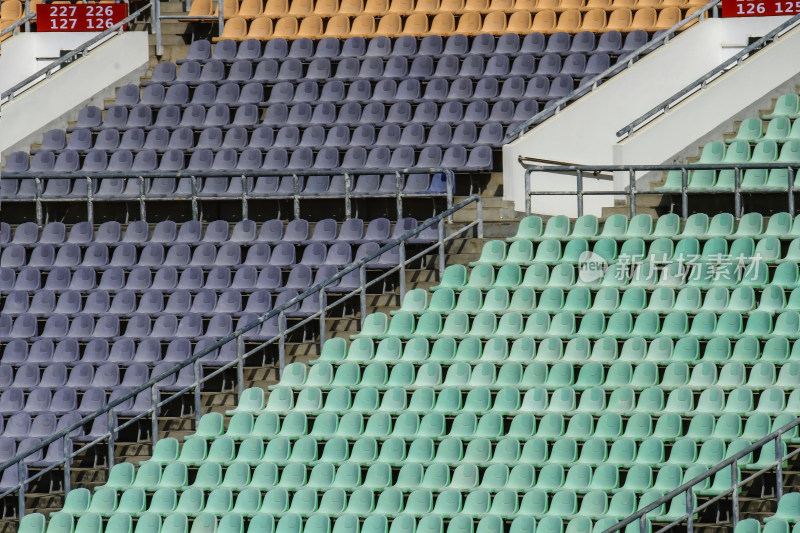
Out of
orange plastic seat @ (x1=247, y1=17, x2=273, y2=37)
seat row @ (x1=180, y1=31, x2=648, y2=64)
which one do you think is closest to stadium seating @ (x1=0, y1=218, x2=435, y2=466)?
seat row @ (x1=180, y1=31, x2=648, y2=64)

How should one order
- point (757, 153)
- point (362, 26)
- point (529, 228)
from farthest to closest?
1. point (362, 26)
2. point (757, 153)
3. point (529, 228)

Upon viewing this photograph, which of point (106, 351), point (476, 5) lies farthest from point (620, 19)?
point (106, 351)

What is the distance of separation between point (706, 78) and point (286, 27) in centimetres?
493

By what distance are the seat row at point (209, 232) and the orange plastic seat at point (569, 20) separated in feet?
10.5

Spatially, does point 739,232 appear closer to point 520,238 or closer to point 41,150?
point 520,238

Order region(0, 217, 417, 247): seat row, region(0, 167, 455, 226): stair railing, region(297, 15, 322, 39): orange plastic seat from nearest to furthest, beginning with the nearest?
region(0, 217, 417, 247): seat row < region(0, 167, 455, 226): stair railing < region(297, 15, 322, 39): orange plastic seat

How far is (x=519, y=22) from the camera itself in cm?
1894

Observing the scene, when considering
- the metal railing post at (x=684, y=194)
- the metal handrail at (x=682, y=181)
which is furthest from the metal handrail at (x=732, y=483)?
the metal railing post at (x=684, y=194)

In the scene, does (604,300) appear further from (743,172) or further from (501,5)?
(501,5)

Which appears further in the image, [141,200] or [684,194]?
[141,200]

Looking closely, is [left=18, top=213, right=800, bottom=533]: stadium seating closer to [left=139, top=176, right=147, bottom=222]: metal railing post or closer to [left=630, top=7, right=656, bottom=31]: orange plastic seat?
[left=139, top=176, right=147, bottom=222]: metal railing post

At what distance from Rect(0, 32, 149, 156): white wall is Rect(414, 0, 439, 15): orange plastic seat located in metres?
2.81

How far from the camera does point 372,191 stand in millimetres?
16891

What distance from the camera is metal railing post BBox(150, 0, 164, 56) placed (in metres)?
19.9
